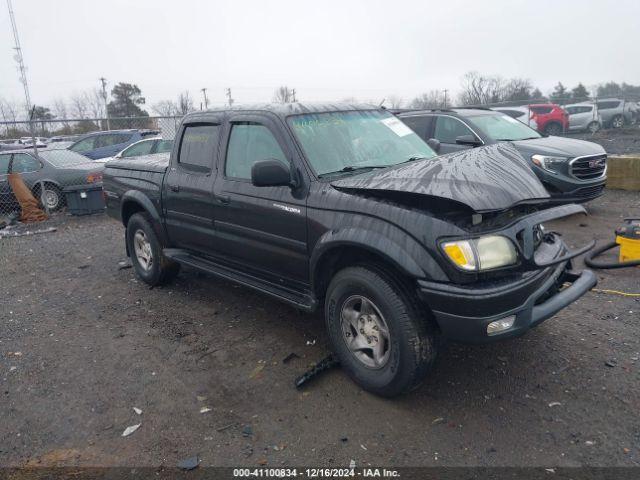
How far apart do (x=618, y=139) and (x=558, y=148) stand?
1566 centimetres

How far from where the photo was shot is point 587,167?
7570mm

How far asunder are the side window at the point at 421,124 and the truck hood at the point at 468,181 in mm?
5147

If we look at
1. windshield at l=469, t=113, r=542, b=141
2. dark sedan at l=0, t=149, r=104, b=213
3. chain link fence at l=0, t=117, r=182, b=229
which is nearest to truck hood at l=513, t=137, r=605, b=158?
windshield at l=469, t=113, r=542, b=141

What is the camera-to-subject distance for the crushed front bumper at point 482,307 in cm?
284

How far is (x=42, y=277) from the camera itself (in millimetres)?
6758

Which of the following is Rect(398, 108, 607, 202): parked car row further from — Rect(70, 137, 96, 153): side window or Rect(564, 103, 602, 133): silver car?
Rect(564, 103, 602, 133): silver car

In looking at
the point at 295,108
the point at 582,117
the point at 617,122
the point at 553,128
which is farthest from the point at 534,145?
the point at 617,122

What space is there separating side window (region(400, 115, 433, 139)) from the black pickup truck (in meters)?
4.46

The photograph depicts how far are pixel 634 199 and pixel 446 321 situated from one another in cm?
807

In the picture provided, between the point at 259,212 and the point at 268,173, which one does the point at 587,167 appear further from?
the point at 268,173

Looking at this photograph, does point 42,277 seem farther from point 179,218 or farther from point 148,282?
point 179,218

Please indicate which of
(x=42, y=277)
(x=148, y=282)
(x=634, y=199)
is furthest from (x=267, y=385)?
(x=634, y=199)

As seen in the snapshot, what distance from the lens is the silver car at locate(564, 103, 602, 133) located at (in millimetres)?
23562

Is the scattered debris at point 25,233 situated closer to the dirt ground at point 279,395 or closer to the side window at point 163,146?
the side window at point 163,146
